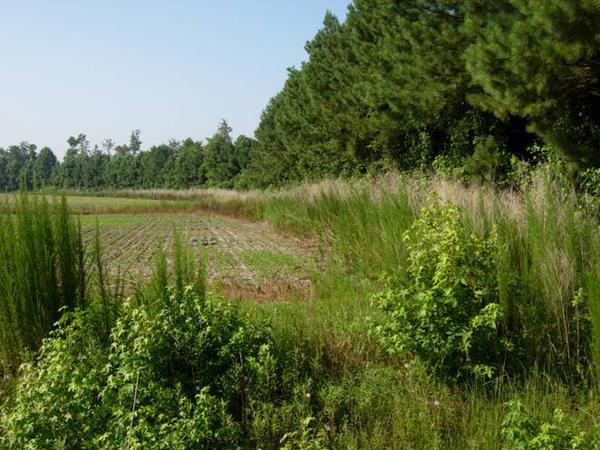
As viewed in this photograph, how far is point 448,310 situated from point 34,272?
3.53 m

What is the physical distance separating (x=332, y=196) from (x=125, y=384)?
8853 mm

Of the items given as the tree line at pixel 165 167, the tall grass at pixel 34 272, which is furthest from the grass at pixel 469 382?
the tree line at pixel 165 167

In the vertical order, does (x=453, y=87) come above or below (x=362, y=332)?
above

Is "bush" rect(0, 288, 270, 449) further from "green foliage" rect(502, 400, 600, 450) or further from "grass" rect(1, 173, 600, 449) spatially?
"green foliage" rect(502, 400, 600, 450)

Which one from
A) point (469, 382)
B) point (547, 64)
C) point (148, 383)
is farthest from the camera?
point (547, 64)

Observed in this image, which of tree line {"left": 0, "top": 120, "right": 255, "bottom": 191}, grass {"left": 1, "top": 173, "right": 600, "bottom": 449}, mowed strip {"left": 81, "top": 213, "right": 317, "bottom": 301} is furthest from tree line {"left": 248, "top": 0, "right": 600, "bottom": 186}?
A: tree line {"left": 0, "top": 120, "right": 255, "bottom": 191}

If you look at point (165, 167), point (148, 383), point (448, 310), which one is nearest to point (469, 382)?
point (448, 310)

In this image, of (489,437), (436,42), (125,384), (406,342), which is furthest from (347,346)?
(436,42)

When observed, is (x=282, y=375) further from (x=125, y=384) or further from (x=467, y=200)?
(x=467, y=200)

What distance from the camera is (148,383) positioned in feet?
12.6

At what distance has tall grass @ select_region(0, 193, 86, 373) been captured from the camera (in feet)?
15.4

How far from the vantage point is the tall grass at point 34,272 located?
470 centimetres

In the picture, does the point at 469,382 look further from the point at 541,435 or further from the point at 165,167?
the point at 165,167

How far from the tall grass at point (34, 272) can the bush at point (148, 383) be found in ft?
1.39
